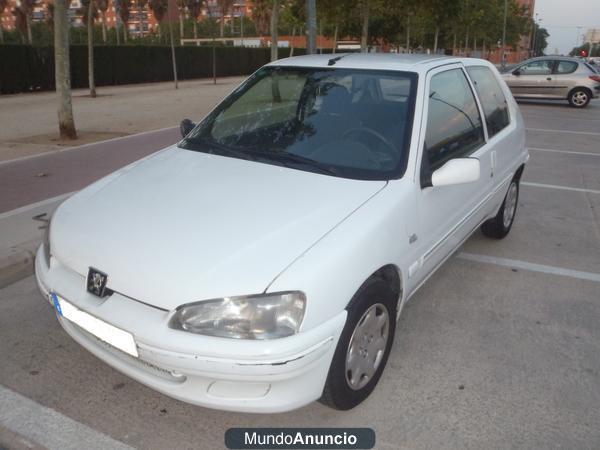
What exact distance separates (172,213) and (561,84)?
18.7 m

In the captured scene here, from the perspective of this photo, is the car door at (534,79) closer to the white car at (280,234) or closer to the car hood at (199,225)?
the white car at (280,234)

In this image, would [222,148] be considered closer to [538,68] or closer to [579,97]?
[538,68]

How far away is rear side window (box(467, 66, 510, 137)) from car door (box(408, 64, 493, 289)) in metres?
0.19

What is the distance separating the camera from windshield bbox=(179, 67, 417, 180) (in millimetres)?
3109

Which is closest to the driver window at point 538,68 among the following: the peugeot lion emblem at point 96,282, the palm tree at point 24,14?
the peugeot lion emblem at point 96,282

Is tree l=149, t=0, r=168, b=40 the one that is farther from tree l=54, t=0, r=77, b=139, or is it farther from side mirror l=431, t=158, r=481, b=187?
side mirror l=431, t=158, r=481, b=187

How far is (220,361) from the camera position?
2.13 m

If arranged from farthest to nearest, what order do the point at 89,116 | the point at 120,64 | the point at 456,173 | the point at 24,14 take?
the point at 24,14 → the point at 120,64 → the point at 89,116 → the point at 456,173

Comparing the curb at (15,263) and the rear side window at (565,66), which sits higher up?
the rear side window at (565,66)

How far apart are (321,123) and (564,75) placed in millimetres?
17728

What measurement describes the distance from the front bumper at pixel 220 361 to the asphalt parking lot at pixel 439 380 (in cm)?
39

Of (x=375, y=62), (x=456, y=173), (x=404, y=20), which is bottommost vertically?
(x=456, y=173)

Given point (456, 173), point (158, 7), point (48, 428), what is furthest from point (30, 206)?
point (158, 7)

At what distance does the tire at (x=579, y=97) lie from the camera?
18.2m
